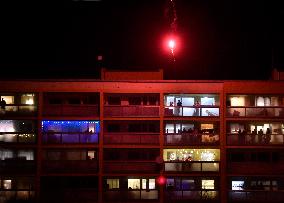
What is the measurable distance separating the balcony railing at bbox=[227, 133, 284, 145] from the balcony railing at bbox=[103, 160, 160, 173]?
5.93 m

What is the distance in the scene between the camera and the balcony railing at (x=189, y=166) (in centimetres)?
3919

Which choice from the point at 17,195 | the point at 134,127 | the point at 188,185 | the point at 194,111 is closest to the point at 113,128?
the point at 134,127

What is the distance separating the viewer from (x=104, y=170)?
3888 cm

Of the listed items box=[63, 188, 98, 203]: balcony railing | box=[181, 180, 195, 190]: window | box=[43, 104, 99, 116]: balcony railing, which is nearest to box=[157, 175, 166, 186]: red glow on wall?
box=[181, 180, 195, 190]: window

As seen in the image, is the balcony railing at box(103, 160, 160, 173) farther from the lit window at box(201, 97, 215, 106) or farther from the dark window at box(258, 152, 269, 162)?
the dark window at box(258, 152, 269, 162)

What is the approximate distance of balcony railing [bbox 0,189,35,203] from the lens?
126ft

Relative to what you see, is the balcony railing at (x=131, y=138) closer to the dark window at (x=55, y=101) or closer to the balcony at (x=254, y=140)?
the dark window at (x=55, y=101)

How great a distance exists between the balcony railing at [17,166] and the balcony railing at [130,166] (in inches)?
213

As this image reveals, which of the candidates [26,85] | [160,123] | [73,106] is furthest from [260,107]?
[26,85]

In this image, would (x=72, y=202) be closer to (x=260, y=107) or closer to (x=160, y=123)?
(x=160, y=123)

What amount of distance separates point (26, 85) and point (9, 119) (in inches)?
111

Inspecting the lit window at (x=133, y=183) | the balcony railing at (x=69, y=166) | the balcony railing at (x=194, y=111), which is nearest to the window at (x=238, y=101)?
the balcony railing at (x=194, y=111)

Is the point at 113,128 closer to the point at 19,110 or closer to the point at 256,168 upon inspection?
the point at 19,110

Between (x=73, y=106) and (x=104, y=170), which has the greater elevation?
(x=73, y=106)
